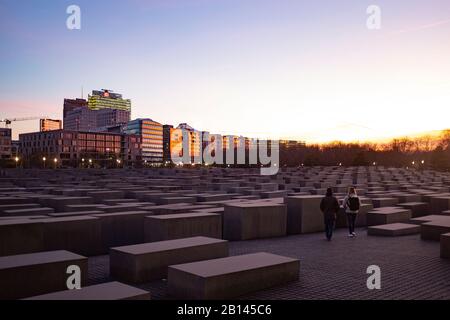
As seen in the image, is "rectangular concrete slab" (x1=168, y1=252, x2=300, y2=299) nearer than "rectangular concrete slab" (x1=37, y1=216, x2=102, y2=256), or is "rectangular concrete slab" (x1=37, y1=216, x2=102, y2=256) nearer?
"rectangular concrete slab" (x1=168, y1=252, x2=300, y2=299)

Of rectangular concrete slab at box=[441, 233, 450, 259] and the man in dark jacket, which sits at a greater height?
the man in dark jacket

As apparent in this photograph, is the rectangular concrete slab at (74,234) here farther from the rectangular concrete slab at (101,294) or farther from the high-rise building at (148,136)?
the high-rise building at (148,136)

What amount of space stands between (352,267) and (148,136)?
178m

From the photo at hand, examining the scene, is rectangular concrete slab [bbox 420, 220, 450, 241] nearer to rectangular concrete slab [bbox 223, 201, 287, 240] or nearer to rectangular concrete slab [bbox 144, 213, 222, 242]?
rectangular concrete slab [bbox 223, 201, 287, 240]

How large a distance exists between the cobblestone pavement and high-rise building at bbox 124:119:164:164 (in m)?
167

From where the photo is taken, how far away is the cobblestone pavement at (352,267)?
23.1ft

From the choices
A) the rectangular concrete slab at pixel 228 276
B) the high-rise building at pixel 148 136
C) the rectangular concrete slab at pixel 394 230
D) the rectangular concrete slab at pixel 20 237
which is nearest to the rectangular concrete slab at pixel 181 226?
the rectangular concrete slab at pixel 20 237

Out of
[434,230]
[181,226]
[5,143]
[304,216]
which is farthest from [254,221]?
[5,143]

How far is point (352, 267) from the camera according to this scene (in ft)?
28.9

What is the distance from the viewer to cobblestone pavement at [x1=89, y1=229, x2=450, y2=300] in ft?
23.1

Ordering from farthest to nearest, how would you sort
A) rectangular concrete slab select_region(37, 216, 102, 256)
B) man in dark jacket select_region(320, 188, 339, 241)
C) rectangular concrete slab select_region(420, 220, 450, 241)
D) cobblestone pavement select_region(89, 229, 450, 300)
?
man in dark jacket select_region(320, 188, 339, 241) < rectangular concrete slab select_region(420, 220, 450, 241) < rectangular concrete slab select_region(37, 216, 102, 256) < cobblestone pavement select_region(89, 229, 450, 300)

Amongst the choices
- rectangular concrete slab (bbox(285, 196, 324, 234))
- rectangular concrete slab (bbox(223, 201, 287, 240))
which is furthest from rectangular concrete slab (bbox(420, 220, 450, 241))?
rectangular concrete slab (bbox(223, 201, 287, 240))

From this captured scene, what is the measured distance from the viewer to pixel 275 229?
44.5 ft

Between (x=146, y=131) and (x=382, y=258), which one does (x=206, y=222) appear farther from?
(x=146, y=131)
